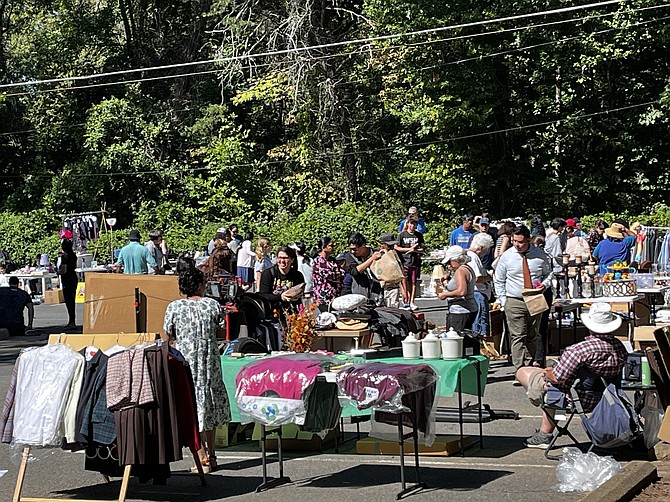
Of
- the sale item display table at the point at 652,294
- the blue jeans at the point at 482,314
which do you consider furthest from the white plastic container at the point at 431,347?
the sale item display table at the point at 652,294

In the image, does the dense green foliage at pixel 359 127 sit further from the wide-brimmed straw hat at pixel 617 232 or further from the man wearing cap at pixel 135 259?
the man wearing cap at pixel 135 259

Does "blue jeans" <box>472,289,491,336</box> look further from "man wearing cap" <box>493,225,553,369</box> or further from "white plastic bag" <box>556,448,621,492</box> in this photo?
"white plastic bag" <box>556,448,621,492</box>

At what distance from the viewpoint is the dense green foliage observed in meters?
35.9

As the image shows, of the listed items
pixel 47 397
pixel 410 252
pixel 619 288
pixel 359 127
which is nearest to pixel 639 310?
pixel 619 288

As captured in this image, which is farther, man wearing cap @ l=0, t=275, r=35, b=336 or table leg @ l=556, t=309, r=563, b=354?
man wearing cap @ l=0, t=275, r=35, b=336

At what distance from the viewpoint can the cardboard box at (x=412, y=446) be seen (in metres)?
8.94

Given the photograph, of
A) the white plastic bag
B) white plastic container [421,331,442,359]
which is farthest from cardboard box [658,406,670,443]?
white plastic container [421,331,442,359]

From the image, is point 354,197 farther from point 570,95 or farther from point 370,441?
point 370,441

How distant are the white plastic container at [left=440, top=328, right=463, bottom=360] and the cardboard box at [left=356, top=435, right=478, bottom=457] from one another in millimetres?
769

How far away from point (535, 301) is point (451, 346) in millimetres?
3714

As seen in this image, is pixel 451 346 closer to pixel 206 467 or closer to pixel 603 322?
pixel 603 322

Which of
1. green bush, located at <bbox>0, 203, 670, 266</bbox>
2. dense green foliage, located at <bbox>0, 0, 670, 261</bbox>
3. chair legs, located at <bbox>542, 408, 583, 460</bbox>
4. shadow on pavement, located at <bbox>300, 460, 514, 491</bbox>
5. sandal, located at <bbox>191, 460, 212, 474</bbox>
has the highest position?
dense green foliage, located at <bbox>0, 0, 670, 261</bbox>

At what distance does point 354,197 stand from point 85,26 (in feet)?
54.5

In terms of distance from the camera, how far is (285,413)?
7863 millimetres
